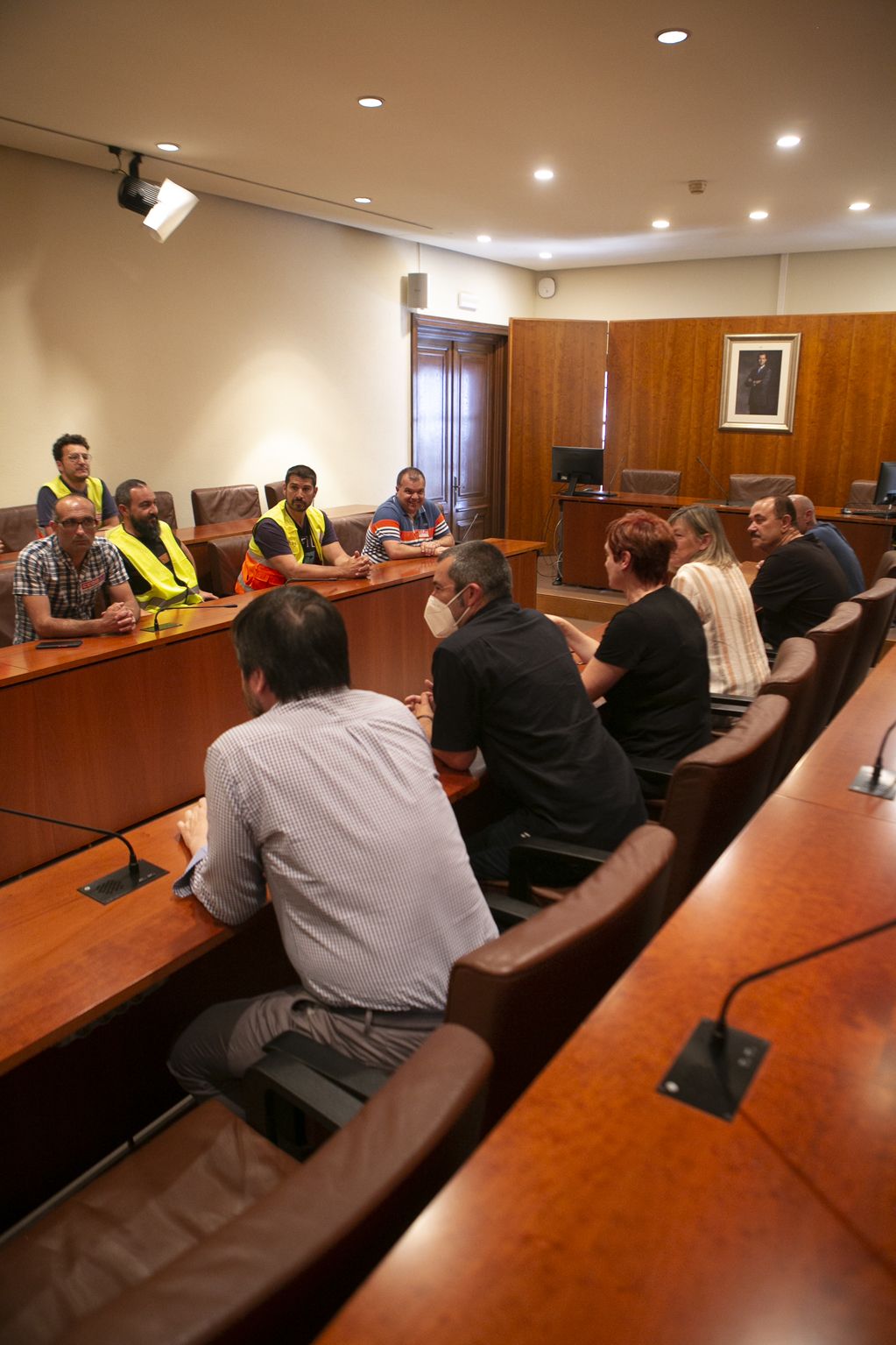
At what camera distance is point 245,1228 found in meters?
0.72

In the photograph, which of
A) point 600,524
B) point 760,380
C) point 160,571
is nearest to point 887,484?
point 760,380

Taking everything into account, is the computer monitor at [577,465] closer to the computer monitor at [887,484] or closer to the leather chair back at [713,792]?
the computer monitor at [887,484]

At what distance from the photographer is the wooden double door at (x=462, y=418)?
8.46 metres

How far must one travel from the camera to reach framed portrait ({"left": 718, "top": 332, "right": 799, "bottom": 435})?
26.0 ft

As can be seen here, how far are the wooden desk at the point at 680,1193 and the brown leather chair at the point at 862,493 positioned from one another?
6.95m

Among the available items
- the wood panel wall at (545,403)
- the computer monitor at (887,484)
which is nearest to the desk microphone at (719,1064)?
the computer monitor at (887,484)

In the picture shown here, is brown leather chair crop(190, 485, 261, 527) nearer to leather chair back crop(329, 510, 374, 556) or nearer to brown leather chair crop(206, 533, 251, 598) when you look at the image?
leather chair back crop(329, 510, 374, 556)

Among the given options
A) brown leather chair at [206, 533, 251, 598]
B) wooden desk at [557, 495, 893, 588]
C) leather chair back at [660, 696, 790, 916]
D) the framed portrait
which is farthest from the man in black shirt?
the framed portrait

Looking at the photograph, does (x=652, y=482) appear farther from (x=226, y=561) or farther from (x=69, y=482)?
(x=69, y=482)

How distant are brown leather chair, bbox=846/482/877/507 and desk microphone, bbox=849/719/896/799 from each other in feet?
20.0

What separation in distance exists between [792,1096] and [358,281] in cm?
767

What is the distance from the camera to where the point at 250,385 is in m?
6.75

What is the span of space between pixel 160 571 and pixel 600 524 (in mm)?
4417

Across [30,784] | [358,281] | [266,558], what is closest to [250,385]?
[358,281]
